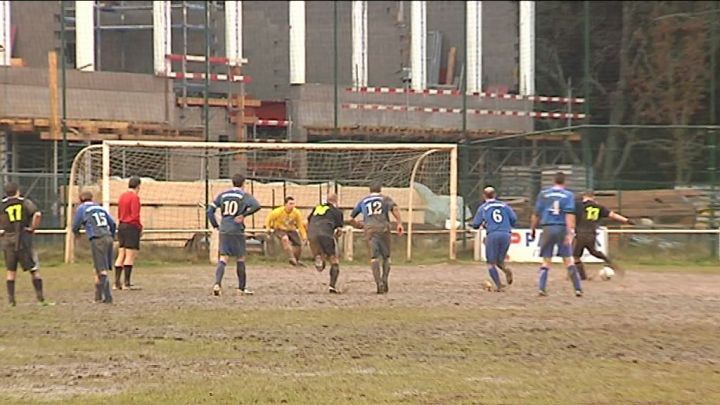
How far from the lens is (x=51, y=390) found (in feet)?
30.8

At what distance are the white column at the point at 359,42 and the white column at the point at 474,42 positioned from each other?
3.29m

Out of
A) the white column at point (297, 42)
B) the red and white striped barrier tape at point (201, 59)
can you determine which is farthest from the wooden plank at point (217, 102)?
the white column at point (297, 42)

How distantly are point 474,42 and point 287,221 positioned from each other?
15.4 m

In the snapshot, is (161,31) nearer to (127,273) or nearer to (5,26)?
(5,26)

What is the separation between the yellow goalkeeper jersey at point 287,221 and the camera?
26.4 m

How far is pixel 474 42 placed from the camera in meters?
39.8

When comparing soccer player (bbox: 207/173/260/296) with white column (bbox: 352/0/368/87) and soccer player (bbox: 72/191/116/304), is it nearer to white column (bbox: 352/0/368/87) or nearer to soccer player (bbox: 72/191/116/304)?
soccer player (bbox: 72/191/116/304)

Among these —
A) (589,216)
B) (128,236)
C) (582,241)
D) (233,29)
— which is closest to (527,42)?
(233,29)

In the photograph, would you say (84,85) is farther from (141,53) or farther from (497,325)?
(497,325)

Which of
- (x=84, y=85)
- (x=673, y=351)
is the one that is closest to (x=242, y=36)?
(x=84, y=85)

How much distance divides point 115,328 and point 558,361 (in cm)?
530

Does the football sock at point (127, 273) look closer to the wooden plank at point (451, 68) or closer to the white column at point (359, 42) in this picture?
the white column at point (359, 42)

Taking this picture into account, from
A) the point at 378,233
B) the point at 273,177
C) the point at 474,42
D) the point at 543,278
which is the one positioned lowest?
the point at 543,278

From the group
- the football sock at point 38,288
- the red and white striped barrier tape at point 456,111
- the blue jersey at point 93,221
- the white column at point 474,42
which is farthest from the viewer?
the white column at point 474,42
